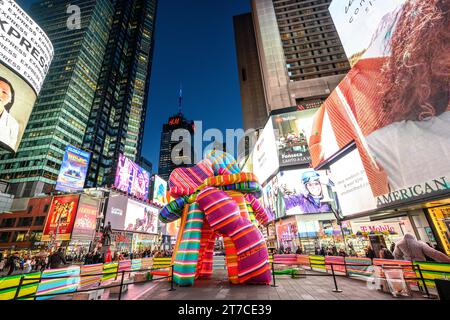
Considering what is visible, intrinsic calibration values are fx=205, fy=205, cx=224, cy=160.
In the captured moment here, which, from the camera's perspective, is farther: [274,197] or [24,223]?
[24,223]

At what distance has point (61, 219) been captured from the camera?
1073 inches

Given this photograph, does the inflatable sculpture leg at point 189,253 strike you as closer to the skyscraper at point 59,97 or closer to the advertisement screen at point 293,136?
the advertisement screen at point 293,136

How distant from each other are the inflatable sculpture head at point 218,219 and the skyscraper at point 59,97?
153ft

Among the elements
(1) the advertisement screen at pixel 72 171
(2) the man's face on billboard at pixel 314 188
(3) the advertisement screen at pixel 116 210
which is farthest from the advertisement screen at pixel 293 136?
(1) the advertisement screen at pixel 72 171

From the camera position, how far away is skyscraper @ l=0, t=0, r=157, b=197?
52281 millimetres

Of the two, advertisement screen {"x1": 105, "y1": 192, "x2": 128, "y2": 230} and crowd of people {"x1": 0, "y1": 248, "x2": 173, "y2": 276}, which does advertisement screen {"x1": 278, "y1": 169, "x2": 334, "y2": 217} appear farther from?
advertisement screen {"x1": 105, "y1": 192, "x2": 128, "y2": 230}

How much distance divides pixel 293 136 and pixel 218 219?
1116 inches

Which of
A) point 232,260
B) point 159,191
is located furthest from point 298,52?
point 232,260

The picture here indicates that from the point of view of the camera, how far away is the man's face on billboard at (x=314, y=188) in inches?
1098

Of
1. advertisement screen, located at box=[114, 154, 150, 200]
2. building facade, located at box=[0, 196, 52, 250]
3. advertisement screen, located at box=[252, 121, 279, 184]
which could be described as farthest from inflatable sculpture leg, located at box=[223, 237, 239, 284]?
building facade, located at box=[0, 196, 52, 250]

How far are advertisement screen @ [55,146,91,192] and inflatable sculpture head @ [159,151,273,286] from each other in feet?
79.4

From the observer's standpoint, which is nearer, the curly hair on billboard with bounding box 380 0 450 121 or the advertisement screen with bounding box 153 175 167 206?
the curly hair on billboard with bounding box 380 0 450 121

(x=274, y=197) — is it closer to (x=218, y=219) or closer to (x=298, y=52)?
(x=218, y=219)

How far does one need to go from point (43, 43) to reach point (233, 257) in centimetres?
1926
